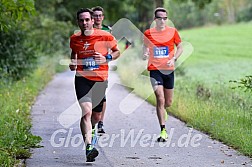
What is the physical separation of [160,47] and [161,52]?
0.09 metres

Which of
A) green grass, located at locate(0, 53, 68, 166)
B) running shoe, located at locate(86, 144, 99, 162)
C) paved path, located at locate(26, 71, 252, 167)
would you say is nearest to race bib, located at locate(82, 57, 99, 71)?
running shoe, located at locate(86, 144, 99, 162)

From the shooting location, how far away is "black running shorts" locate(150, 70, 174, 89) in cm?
1141

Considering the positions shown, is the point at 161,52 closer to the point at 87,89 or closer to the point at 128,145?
the point at 128,145

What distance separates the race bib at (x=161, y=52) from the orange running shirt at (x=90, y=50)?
84.5 inches

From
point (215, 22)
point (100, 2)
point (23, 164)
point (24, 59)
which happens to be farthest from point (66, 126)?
point (215, 22)

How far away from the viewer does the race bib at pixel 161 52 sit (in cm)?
1141

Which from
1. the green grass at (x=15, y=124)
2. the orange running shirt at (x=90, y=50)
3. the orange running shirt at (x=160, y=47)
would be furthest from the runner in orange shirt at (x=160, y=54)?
the green grass at (x=15, y=124)

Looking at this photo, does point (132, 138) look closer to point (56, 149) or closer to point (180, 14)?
point (56, 149)

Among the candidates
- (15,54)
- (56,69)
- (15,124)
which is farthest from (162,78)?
(56,69)

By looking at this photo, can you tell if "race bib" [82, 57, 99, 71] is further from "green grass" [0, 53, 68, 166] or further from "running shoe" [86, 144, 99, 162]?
"green grass" [0, 53, 68, 166]

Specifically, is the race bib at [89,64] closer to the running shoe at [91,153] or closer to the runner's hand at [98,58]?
the runner's hand at [98,58]

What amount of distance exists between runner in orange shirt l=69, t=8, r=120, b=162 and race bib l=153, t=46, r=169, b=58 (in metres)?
2.03

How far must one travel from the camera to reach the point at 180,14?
350 feet

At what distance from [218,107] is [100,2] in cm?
2694
